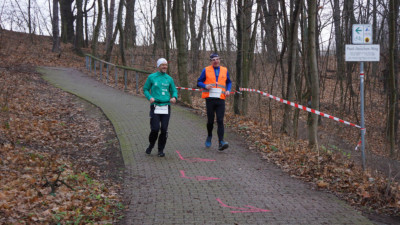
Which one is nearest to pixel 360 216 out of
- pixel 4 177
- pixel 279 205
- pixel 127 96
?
pixel 279 205

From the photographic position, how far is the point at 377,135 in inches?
822

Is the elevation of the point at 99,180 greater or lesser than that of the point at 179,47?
lesser

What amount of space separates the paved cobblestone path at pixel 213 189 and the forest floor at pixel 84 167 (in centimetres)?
30

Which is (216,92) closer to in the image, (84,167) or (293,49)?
(84,167)

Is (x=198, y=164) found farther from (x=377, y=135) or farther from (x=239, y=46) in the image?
(x=377, y=135)

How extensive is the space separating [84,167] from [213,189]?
273 cm

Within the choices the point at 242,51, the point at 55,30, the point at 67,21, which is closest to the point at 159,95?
the point at 242,51

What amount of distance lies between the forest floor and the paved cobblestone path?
0.30m

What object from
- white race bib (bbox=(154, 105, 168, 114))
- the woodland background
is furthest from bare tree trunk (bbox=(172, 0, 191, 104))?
white race bib (bbox=(154, 105, 168, 114))

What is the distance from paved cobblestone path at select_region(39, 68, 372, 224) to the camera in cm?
521

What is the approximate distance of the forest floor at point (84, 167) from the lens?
5359 mm

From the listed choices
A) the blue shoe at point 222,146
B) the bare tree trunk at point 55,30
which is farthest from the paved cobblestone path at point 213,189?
the bare tree trunk at point 55,30

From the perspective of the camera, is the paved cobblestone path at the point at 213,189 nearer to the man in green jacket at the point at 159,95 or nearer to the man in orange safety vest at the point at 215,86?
the man in green jacket at the point at 159,95

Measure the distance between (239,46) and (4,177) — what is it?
9.02m
